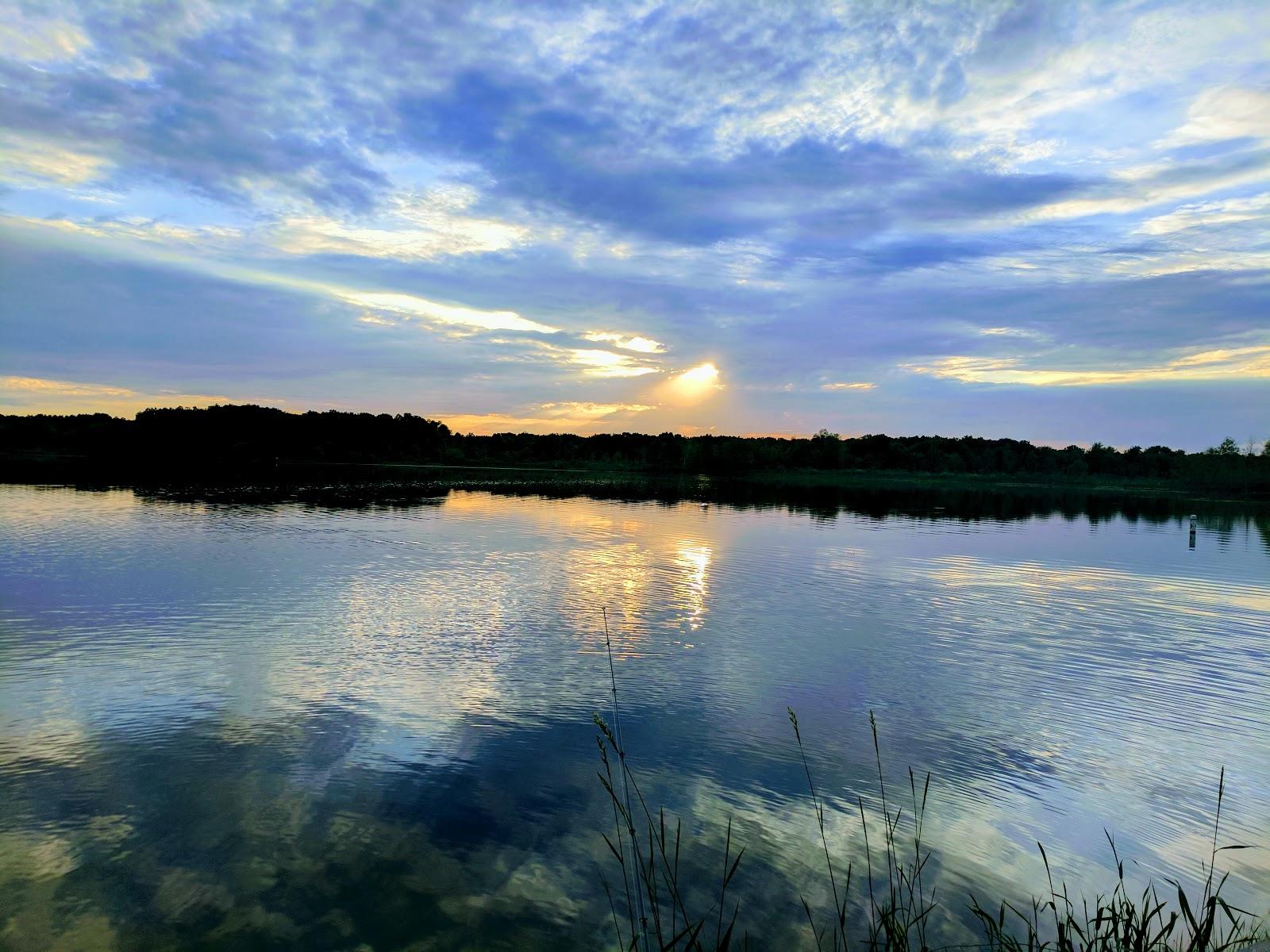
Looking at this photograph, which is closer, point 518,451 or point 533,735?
point 533,735

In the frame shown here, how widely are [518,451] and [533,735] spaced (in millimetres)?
147346

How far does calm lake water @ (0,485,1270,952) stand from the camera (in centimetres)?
568

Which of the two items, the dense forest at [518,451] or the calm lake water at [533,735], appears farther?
the dense forest at [518,451]

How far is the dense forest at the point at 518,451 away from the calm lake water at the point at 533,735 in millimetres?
87882

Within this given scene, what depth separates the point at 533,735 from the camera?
28.9ft

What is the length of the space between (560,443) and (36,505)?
12180 cm

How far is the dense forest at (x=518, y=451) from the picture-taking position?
4247 inches

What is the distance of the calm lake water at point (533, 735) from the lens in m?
5.68

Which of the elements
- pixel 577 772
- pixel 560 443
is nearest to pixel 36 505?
pixel 577 772

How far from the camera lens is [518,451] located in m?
154

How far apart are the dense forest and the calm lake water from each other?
87.9m

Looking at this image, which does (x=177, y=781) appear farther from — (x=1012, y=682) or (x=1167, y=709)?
(x=1167, y=709)

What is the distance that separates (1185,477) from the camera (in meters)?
92.6

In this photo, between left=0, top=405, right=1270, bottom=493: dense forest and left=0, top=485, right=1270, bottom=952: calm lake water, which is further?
left=0, top=405, right=1270, bottom=493: dense forest
